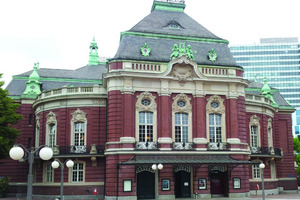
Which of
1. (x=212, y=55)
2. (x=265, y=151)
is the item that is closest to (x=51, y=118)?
(x=212, y=55)

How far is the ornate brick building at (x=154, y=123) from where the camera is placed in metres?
34.5

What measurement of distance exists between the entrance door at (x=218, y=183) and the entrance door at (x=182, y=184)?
245cm

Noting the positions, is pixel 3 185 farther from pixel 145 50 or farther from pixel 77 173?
pixel 145 50

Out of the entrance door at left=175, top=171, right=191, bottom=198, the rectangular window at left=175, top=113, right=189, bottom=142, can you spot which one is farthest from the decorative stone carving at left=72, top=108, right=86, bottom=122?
the entrance door at left=175, top=171, right=191, bottom=198

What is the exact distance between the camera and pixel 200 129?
3647cm

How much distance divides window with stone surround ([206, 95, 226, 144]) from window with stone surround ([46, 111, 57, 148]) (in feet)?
51.7

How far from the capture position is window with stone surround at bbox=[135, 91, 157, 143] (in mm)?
35344

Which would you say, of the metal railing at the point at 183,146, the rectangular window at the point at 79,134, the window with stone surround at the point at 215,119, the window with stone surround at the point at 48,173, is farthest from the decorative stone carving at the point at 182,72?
the window with stone surround at the point at 48,173

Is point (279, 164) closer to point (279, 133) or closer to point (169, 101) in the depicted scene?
point (279, 133)

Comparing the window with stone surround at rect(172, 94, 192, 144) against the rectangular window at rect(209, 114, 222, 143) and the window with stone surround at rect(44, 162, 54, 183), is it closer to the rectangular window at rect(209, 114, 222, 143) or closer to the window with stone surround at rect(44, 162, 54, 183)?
the rectangular window at rect(209, 114, 222, 143)

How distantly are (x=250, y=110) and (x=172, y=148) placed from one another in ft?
43.0

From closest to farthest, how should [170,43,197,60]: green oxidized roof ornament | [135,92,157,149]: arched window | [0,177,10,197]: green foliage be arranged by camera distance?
[135,92,157,149]: arched window
[170,43,197,60]: green oxidized roof ornament
[0,177,10,197]: green foliage

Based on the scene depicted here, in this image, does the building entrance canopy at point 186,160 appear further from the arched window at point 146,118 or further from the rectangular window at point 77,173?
the rectangular window at point 77,173

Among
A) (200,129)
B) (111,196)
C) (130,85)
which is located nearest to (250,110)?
(200,129)
